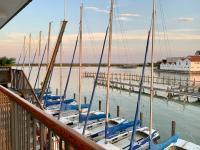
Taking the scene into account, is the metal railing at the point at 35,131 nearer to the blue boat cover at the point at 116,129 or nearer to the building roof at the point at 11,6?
the building roof at the point at 11,6

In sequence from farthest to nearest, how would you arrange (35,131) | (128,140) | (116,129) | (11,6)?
(116,129) → (128,140) → (11,6) → (35,131)

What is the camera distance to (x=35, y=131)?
1559mm

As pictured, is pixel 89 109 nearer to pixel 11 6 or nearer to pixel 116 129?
pixel 116 129

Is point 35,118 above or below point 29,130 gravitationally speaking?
above

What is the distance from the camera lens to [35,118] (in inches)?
58.5

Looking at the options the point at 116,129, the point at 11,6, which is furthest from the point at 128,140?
the point at 11,6

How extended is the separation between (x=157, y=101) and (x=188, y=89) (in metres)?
5.22

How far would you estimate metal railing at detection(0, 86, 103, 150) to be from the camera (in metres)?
1.02

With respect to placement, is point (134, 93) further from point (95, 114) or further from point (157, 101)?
point (95, 114)

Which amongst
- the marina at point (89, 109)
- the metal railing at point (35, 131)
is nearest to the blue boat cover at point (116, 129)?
the marina at point (89, 109)

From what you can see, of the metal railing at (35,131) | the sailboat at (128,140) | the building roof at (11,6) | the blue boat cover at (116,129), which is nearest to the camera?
the metal railing at (35,131)

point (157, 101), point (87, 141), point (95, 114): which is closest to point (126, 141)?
point (95, 114)

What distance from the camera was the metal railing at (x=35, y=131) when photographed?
1018 mm

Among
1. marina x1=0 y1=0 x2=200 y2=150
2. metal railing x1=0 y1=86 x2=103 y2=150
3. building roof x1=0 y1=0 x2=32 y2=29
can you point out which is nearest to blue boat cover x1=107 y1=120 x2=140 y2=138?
marina x1=0 y1=0 x2=200 y2=150
